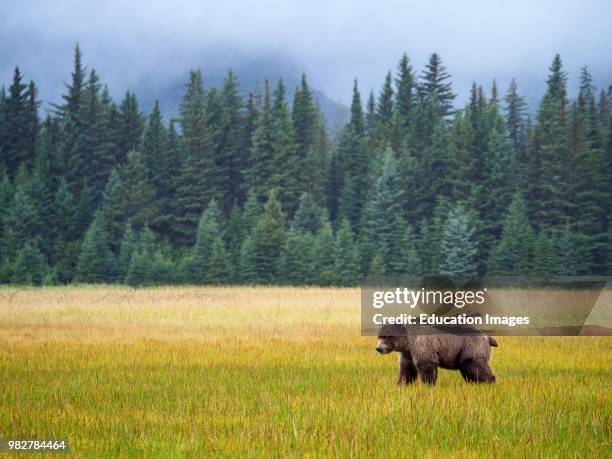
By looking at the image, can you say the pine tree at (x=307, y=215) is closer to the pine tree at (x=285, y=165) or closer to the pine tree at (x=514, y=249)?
the pine tree at (x=285, y=165)

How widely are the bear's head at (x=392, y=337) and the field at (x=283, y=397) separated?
64 cm

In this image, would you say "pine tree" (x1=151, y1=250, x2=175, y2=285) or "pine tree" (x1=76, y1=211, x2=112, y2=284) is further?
"pine tree" (x1=76, y1=211, x2=112, y2=284)

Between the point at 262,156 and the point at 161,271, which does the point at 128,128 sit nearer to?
the point at 262,156

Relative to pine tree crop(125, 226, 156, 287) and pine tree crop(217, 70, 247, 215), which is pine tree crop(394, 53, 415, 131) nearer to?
pine tree crop(217, 70, 247, 215)

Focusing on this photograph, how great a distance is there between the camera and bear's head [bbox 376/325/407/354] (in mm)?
10375

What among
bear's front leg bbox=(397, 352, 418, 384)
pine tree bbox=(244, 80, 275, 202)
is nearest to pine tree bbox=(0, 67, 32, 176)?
pine tree bbox=(244, 80, 275, 202)

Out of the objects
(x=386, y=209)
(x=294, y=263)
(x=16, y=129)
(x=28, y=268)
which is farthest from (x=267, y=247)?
(x=16, y=129)

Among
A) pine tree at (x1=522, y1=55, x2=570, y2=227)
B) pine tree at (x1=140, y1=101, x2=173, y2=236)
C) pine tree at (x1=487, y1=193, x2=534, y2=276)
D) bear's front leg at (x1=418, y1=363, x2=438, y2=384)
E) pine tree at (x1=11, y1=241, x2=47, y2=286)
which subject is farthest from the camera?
pine tree at (x1=140, y1=101, x2=173, y2=236)

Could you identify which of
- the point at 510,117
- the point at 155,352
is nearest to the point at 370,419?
the point at 155,352

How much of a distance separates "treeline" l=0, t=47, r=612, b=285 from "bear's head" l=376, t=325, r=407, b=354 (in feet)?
139

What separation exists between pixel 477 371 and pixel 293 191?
58.7 metres

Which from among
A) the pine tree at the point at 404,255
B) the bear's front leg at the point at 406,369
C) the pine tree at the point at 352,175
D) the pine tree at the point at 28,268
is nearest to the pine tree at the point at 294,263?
the pine tree at the point at 404,255

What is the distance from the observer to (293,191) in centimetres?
6894

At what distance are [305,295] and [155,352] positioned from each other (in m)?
18.1
